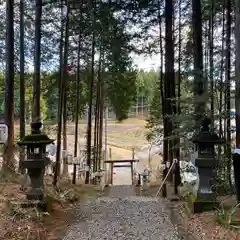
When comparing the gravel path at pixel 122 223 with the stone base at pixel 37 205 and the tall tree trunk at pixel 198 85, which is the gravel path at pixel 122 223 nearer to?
the stone base at pixel 37 205

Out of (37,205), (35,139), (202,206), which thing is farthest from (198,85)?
(37,205)

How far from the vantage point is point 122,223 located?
14.7 feet

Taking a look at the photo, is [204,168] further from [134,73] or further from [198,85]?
[134,73]

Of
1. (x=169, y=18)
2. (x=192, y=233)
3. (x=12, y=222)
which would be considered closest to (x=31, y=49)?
(x=169, y=18)

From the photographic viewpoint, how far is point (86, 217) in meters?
4.90

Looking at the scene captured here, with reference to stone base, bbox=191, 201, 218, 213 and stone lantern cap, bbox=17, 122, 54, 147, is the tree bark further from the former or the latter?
stone lantern cap, bbox=17, 122, 54, 147

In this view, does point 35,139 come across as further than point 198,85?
No

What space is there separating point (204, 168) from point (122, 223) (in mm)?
1528

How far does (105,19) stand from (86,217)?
521 cm

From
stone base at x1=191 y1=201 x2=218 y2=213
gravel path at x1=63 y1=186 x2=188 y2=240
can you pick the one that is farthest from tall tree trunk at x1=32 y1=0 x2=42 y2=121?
stone base at x1=191 y1=201 x2=218 y2=213

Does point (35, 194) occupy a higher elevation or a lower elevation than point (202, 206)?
higher

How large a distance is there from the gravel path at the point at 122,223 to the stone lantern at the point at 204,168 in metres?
0.58

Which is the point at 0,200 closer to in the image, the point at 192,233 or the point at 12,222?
the point at 12,222

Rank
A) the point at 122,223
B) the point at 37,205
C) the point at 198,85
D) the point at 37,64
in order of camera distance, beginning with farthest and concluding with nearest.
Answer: the point at 37,64 < the point at 198,85 < the point at 37,205 < the point at 122,223
